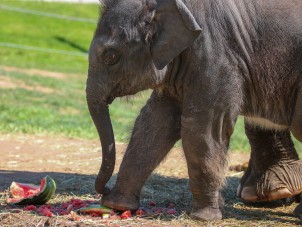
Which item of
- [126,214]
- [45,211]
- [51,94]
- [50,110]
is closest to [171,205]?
[126,214]

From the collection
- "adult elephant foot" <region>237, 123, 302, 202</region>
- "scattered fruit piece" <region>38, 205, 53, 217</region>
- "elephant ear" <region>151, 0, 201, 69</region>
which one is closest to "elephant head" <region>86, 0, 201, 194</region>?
"elephant ear" <region>151, 0, 201, 69</region>

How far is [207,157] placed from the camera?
562 centimetres

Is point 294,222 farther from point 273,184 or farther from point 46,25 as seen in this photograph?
point 46,25

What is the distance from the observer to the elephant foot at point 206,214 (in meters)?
5.74

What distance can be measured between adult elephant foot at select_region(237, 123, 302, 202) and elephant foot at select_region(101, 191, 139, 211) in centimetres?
123

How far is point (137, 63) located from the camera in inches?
220

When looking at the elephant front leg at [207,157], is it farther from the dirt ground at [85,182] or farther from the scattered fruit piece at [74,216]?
the scattered fruit piece at [74,216]

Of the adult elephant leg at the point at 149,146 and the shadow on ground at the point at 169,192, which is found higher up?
the adult elephant leg at the point at 149,146

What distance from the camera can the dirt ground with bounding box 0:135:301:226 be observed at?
555 centimetres

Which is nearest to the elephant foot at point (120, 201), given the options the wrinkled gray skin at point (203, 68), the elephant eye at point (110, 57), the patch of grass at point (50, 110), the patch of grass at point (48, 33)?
the wrinkled gray skin at point (203, 68)

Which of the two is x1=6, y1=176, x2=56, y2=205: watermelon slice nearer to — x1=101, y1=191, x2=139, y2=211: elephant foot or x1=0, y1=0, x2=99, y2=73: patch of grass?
x1=101, y1=191, x2=139, y2=211: elephant foot

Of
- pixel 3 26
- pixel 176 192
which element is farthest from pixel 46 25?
pixel 176 192

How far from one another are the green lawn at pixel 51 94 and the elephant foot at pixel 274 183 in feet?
4.06

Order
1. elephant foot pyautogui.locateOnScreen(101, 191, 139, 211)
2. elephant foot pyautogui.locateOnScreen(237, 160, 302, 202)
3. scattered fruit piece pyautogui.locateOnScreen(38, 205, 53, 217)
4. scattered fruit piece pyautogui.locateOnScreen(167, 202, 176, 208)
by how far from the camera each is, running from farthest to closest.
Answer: elephant foot pyautogui.locateOnScreen(237, 160, 302, 202) < scattered fruit piece pyautogui.locateOnScreen(167, 202, 176, 208) < elephant foot pyautogui.locateOnScreen(101, 191, 139, 211) < scattered fruit piece pyautogui.locateOnScreen(38, 205, 53, 217)
